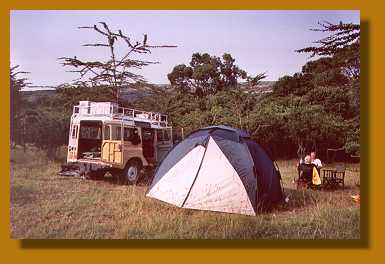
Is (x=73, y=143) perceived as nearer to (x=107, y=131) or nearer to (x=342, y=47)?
(x=107, y=131)

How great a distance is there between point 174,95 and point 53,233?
2820mm

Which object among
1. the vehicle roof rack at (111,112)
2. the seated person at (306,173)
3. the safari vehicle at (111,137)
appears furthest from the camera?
the safari vehicle at (111,137)

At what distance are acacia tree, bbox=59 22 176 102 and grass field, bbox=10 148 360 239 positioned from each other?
1.51 meters

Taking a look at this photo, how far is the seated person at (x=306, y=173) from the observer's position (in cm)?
726

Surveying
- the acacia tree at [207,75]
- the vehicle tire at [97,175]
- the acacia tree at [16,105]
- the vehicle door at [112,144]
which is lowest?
the vehicle tire at [97,175]

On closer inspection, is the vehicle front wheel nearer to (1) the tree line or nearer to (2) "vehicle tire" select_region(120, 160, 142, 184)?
(2) "vehicle tire" select_region(120, 160, 142, 184)

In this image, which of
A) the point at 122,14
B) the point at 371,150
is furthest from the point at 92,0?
the point at 371,150

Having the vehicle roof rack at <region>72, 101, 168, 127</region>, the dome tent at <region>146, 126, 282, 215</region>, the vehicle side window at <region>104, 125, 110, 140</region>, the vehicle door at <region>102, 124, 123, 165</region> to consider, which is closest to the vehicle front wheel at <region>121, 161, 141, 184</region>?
the vehicle door at <region>102, 124, 123, 165</region>

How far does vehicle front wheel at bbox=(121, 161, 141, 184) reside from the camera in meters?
8.63

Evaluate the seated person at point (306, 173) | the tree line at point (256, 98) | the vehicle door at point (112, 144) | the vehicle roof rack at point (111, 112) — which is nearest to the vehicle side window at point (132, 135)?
the vehicle door at point (112, 144)

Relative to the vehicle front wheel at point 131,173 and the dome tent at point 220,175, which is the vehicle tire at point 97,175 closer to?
the vehicle front wheel at point 131,173

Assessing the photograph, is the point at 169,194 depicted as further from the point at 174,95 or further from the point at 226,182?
the point at 174,95

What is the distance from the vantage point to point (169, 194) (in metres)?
6.88

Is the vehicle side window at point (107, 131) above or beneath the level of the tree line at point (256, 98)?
beneath
